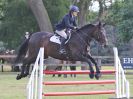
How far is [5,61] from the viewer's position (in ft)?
121

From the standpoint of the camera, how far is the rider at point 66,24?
1306 cm

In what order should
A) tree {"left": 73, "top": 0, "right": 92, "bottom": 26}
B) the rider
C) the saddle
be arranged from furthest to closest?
1. tree {"left": 73, "top": 0, "right": 92, "bottom": 26}
2. the saddle
3. the rider

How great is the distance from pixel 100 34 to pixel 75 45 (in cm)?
87

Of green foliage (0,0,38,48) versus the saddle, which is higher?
green foliage (0,0,38,48)

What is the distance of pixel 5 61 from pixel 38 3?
6612mm

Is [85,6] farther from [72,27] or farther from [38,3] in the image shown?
[72,27]

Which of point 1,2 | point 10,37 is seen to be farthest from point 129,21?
point 1,2

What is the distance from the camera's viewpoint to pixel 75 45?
13273mm

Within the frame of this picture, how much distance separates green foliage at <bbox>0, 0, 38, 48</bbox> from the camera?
43562 millimetres

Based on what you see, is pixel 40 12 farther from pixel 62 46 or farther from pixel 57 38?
pixel 62 46

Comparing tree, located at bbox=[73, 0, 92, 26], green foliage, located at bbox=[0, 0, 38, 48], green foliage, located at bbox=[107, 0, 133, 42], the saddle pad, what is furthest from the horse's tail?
green foliage, located at bbox=[0, 0, 38, 48]

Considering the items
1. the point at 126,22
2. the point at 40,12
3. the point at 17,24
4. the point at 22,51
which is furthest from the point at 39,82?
the point at 17,24

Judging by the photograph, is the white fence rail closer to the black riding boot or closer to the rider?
the black riding boot

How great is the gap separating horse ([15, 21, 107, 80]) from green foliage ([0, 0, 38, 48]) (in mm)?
29328
